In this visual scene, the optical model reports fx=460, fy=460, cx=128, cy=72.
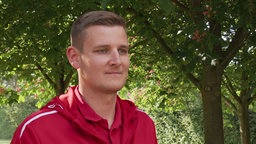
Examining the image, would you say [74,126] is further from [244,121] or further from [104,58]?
[244,121]

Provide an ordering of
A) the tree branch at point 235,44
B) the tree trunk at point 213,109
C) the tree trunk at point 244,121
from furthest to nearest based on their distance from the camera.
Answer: the tree trunk at point 244,121 → the tree trunk at point 213,109 → the tree branch at point 235,44

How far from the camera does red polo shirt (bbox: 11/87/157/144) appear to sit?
187 centimetres

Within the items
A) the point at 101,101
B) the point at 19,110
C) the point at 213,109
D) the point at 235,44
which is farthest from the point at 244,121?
the point at 19,110

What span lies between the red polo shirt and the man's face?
15 centimetres

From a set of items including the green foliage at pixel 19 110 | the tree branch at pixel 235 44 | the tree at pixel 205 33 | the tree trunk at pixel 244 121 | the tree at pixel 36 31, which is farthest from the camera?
the green foliage at pixel 19 110

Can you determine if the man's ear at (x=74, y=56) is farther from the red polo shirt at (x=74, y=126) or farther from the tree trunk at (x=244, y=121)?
the tree trunk at (x=244, y=121)

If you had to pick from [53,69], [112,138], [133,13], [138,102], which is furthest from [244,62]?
[138,102]

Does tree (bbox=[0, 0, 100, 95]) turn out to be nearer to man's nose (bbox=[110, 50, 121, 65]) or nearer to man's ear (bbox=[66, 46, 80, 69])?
man's ear (bbox=[66, 46, 80, 69])

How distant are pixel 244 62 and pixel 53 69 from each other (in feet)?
11.5

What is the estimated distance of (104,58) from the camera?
73.6 inches

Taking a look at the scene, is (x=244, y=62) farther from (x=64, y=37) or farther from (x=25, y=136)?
(x=25, y=136)

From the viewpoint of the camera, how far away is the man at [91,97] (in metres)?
1.88

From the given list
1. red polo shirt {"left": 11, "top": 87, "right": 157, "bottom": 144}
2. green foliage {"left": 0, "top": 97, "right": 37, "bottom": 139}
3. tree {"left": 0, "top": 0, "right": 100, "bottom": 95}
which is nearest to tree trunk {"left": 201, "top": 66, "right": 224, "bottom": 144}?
tree {"left": 0, "top": 0, "right": 100, "bottom": 95}

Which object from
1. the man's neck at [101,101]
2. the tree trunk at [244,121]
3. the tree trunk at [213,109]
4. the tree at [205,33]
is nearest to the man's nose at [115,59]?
the man's neck at [101,101]
